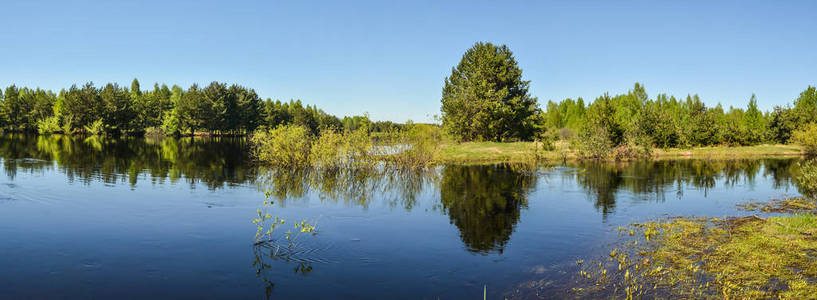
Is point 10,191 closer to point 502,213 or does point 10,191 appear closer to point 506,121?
point 502,213

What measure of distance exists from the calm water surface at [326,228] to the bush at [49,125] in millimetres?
95433

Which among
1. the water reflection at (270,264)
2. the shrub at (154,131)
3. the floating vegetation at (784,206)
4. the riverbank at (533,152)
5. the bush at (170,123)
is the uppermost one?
the bush at (170,123)

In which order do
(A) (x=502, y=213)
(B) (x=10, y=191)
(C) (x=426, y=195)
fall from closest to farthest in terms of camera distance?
(A) (x=502, y=213)
(B) (x=10, y=191)
(C) (x=426, y=195)

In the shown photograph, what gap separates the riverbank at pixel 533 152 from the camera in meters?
51.0

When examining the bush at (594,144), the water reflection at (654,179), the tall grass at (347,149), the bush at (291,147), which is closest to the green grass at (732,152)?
the bush at (594,144)

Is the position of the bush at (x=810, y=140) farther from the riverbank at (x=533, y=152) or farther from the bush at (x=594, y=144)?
the bush at (x=594, y=144)

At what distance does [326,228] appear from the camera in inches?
690

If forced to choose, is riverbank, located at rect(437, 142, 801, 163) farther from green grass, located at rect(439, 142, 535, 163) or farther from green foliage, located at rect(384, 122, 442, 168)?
green foliage, located at rect(384, 122, 442, 168)

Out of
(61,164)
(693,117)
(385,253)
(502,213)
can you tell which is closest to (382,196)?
(502,213)

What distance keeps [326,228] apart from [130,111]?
118554 mm

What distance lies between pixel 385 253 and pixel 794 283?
10.2 meters

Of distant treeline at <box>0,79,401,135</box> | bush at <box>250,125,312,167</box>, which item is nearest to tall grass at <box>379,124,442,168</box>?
bush at <box>250,125,312,167</box>

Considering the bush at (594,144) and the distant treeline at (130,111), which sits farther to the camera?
the distant treeline at (130,111)

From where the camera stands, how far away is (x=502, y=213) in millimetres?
21047
